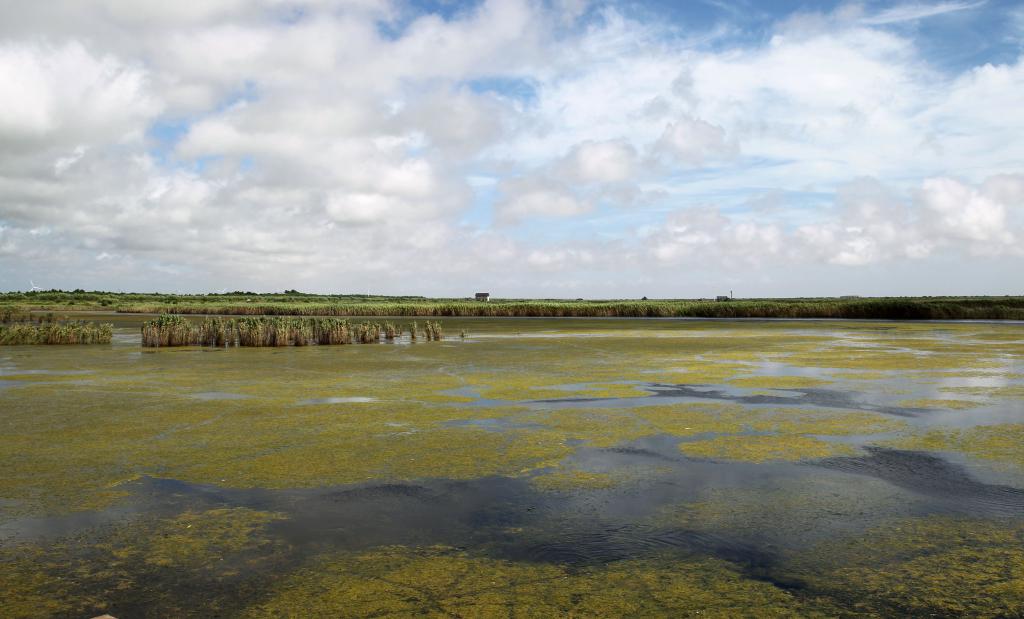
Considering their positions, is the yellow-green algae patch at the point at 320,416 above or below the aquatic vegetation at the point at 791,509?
above

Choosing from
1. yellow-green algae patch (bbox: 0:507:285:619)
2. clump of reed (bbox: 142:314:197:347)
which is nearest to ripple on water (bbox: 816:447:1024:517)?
yellow-green algae patch (bbox: 0:507:285:619)

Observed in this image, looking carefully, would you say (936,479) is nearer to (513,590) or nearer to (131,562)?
(513,590)

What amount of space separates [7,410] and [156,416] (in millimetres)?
2522

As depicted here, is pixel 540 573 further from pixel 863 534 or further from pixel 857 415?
pixel 857 415

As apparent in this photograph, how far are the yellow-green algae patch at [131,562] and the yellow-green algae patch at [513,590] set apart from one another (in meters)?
0.48

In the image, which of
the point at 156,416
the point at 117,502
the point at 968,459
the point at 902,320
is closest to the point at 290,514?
the point at 117,502

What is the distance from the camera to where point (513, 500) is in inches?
250

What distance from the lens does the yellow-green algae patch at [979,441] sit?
25.9 ft

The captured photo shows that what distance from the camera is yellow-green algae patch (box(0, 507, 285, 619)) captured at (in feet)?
14.0

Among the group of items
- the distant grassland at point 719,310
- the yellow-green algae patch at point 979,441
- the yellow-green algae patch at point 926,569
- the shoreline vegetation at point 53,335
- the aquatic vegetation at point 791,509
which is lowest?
the yellow-green algae patch at point 926,569

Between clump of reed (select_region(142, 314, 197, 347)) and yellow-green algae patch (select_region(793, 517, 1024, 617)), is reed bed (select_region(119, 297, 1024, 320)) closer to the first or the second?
clump of reed (select_region(142, 314, 197, 347))

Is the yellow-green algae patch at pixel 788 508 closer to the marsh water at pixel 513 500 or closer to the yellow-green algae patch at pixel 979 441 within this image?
the marsh water at pixel 513 500

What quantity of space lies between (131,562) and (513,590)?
103 inches

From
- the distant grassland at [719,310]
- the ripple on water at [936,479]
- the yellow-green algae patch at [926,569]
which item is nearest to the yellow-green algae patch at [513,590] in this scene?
the yellow-green algae patch at [926,569]
